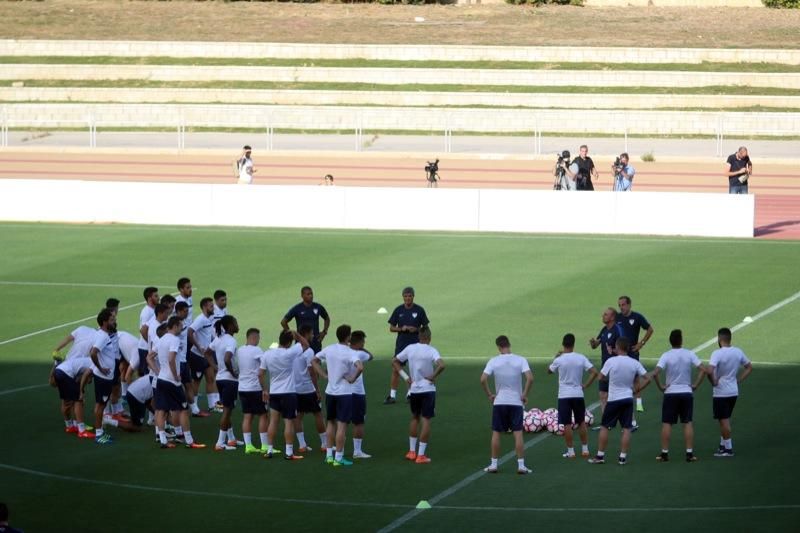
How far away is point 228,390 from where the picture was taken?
65.9 feet

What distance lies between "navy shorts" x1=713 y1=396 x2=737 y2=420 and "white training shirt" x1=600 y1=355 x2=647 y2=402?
1.10 metres

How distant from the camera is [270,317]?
29.9m

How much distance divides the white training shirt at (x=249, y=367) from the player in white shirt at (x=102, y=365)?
2095 millimetres

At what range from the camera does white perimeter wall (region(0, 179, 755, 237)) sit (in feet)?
129

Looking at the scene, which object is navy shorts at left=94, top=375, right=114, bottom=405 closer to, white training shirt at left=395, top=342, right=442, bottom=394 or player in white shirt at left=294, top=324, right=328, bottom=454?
player in white shirt at left=294, top=324, right=328, bottom=454

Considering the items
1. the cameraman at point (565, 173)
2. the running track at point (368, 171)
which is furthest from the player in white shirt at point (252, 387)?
the running track at point (368, 171)

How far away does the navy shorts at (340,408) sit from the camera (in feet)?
62.8

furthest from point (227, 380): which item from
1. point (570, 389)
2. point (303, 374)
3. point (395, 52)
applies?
point (395, 52)

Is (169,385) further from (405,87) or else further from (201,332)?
(405,87)

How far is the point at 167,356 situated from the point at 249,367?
3.89 feet


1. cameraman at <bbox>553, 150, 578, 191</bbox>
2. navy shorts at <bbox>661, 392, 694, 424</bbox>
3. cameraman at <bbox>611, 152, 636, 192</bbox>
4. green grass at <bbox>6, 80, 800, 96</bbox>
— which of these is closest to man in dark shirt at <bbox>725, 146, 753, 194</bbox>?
cameraman at <bbox>611, 152, 636, 192</bbox>

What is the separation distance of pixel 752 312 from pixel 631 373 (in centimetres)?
1172

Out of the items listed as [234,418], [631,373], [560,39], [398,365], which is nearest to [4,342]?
[234,418]

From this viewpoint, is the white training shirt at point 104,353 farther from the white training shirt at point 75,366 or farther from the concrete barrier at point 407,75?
the concrete barrier at point 407,75
